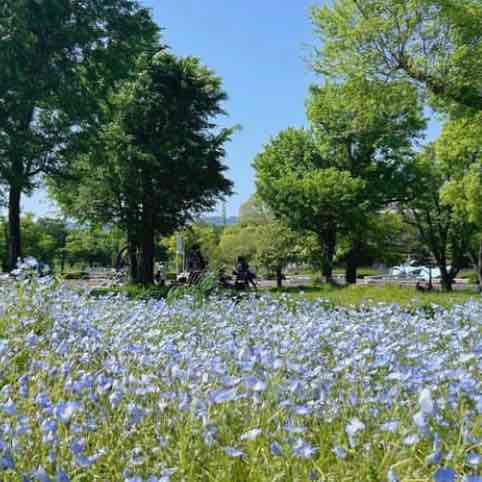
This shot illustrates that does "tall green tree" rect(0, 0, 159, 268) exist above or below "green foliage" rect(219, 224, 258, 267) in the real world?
above

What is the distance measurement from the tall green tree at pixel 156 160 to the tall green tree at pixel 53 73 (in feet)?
9.11

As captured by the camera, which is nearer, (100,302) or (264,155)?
(100,302)

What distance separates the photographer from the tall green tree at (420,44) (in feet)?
39.9

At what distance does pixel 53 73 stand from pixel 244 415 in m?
16.3

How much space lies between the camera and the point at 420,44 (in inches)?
501

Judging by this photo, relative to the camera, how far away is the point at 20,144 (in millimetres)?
15922

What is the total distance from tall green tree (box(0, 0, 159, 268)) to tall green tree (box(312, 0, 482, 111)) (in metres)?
7.69

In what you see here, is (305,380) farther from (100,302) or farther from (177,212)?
(177,212)

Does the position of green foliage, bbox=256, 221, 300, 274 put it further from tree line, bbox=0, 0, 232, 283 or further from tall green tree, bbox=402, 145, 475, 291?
tree line, bbox=0, 0, 232, 283

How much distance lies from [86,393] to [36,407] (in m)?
0.26

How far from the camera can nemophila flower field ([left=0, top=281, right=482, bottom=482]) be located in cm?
188

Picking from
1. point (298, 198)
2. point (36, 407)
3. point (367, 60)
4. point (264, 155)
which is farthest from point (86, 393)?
point (264, 155)

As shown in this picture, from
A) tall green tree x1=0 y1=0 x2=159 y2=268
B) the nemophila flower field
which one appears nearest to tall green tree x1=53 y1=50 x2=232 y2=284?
tall green tree x1=0 y1=0 x2=159 y2=268

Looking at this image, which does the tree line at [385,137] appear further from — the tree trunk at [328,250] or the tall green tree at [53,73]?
the tall green tree at [53,73]
